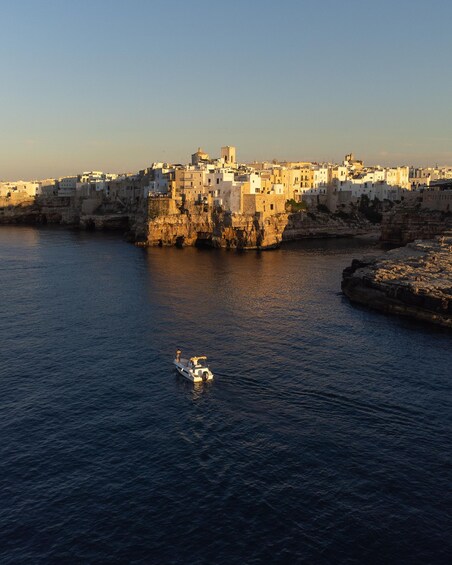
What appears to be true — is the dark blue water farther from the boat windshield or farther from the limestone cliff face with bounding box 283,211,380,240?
the limestone cliff face with bounding box 283,211,380,240

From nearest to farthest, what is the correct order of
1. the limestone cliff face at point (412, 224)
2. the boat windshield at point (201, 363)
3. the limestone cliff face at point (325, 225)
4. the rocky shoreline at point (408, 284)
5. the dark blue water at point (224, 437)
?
the dark blue water at point (224, 437) → the boat windshield at point (201, 363) → the rocky shoreline at point (408, 284) → the limestone cliff face at point (412, 224) → the limestone cliff face at point (325, 225)

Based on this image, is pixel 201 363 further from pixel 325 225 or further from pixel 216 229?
pixel 325 225

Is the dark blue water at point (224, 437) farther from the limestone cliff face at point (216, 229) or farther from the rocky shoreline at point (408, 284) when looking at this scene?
the limestone cliff face at point (216, 229)

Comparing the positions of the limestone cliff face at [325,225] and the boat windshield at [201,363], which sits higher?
the limestone cliff face at [325,225]

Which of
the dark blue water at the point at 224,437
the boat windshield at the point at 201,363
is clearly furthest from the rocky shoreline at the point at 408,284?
the boat windshield at the point at 201,363


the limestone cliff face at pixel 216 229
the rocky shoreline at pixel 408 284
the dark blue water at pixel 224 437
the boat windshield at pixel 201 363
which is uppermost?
the limestone cliff face at pixel 216 229

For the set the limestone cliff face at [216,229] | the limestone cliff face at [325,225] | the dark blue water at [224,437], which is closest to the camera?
the dark blue water at [224,437]

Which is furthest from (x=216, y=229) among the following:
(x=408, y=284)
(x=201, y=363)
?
(x=201, y=363)
